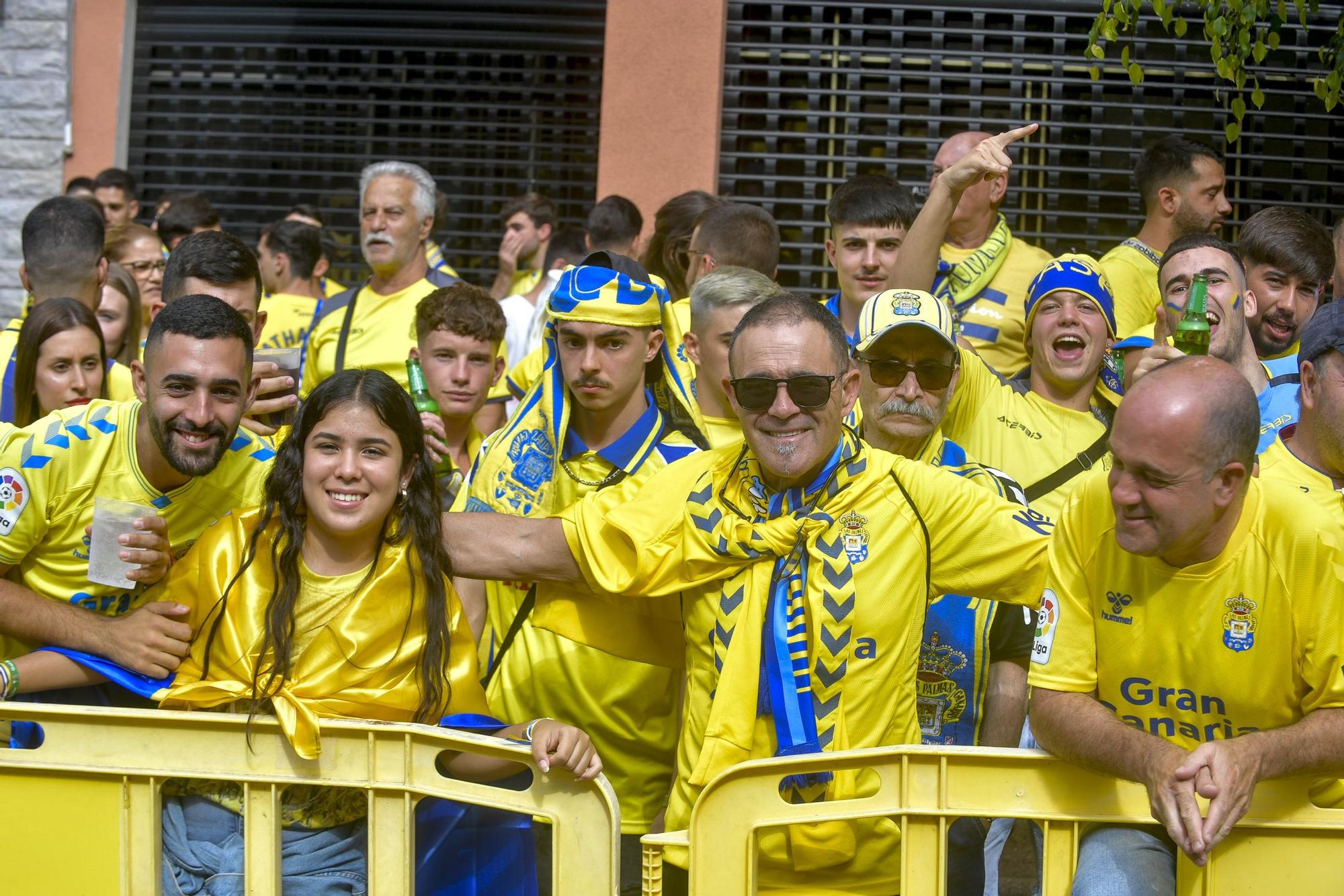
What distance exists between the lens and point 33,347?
5.02 metres

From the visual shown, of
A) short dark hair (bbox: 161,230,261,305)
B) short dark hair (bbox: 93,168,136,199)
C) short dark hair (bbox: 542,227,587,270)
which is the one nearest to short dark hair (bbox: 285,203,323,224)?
short dark hair (bbox: 93,168,136,199)

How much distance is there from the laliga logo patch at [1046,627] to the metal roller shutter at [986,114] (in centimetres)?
629

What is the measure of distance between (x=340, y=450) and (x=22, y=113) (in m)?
7.49

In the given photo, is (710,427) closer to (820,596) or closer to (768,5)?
(820,596)

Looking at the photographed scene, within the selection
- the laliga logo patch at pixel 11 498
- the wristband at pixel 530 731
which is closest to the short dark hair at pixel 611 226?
the laliga logo patch at pixel 11 498

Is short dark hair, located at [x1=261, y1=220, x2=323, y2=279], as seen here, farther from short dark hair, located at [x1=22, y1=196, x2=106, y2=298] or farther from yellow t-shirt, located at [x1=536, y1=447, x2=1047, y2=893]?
yellow t-shirt, located at [x1=536, y1=447, x2=1047, y2=893]

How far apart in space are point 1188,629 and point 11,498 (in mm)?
3000

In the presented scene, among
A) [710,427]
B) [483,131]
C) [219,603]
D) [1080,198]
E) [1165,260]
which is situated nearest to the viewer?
[219,603]

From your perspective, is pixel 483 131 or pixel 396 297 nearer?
pixel 396 297

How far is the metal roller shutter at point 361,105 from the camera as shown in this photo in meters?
9.88

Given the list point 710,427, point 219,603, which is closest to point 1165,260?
point 710,427

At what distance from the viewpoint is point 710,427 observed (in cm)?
465

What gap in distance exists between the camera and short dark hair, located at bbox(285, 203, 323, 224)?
31.1 feet

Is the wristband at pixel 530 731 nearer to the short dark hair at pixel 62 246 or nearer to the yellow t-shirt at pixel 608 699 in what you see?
the yellow t-shirt at pixel 608 699
